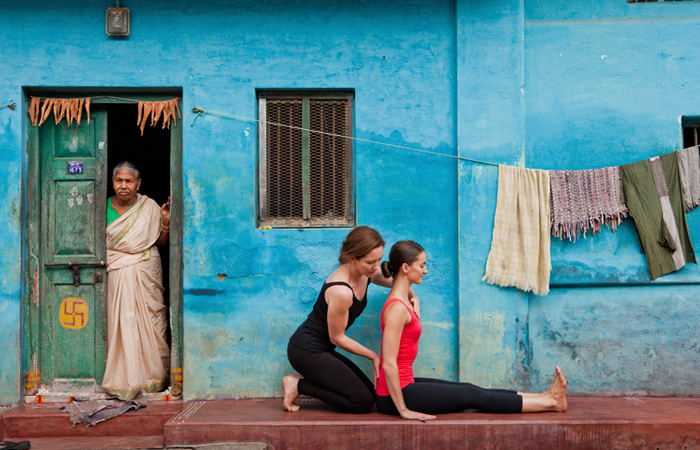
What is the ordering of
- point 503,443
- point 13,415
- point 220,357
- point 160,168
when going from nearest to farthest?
point 503,443
point 13,415
point 220,357
point 160,168

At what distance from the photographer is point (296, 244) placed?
442 centimetres

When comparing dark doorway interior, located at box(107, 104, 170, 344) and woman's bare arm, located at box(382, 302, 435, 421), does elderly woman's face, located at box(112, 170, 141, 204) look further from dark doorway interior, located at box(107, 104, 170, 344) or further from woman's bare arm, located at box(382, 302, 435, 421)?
woman's bare arm, located at box(382, 302, 435, 421)

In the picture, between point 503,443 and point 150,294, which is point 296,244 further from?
point 503,443

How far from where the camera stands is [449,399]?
372 cm

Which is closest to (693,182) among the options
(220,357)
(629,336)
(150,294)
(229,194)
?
(629,336)

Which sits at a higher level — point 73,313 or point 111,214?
point 111,214

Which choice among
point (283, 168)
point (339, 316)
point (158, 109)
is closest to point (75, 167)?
point (158, 109)

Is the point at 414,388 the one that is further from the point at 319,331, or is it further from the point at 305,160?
the point at 305,160

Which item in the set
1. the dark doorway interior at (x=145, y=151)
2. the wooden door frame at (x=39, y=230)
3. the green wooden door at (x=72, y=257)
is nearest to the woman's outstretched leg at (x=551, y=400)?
the wooden door frame at (x=39, y=230)

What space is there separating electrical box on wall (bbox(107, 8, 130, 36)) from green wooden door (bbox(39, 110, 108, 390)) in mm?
705

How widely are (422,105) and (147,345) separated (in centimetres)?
302

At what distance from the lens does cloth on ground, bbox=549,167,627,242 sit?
4.45 metres

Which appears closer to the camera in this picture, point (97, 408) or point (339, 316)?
point (339, 316)

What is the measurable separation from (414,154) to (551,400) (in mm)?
2132
